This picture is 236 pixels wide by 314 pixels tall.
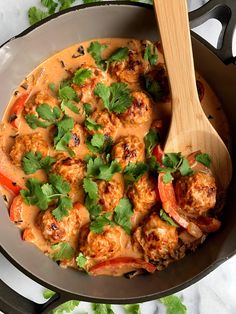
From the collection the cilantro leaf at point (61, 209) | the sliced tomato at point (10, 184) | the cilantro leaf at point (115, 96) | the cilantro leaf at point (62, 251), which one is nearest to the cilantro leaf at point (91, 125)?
the cilantro leaf at point (115, 96)

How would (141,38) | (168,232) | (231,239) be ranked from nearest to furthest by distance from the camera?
(231,239) < (168,232) < (141,38)

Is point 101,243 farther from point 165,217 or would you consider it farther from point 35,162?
point 35,162

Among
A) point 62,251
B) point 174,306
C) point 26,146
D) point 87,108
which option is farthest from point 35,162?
point 174,306

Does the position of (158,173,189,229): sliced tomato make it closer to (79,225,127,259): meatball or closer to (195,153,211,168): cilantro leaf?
(195,153,211,168): cilantro leaf

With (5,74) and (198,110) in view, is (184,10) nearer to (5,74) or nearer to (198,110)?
(198,110)

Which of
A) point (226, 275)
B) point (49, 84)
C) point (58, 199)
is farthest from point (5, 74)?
point (226, 275)

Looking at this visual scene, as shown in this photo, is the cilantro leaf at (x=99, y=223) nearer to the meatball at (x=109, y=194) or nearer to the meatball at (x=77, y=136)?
the meatball at (x=109, y=194)

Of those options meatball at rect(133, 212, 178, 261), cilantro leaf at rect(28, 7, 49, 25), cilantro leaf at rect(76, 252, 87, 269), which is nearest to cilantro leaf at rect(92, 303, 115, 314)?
cilantro leaf at rect(76, 252, 87, 269)
